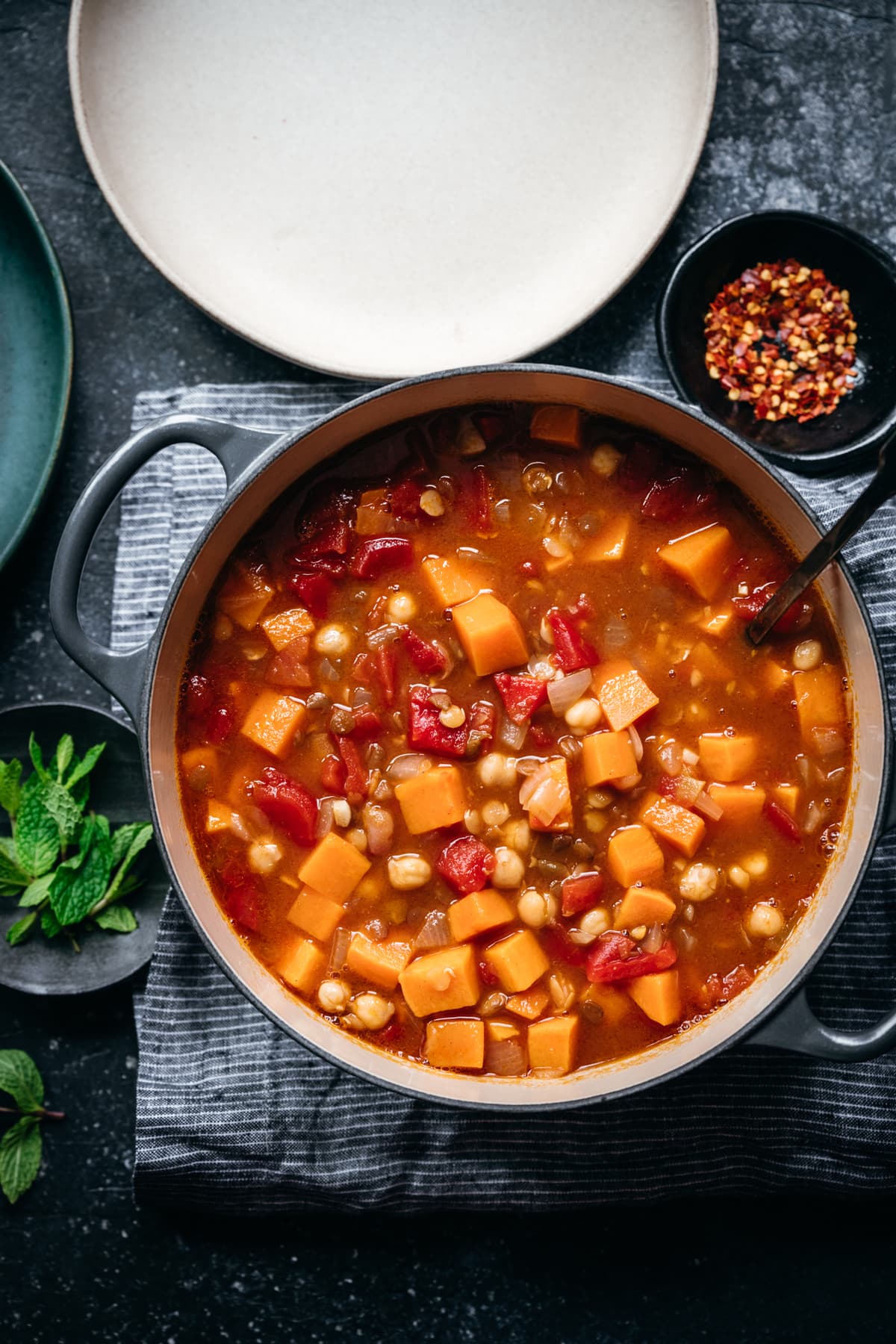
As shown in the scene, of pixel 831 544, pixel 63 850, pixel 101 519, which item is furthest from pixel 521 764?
pixel 63 850

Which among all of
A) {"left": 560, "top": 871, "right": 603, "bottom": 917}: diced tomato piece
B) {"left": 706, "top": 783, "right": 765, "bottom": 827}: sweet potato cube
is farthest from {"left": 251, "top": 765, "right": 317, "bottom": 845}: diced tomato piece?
{"left": 706, "top": 783, "right": 765, "bottom": 827}: sweet potato cube

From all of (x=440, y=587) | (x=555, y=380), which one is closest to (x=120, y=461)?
(x=440, y=587)

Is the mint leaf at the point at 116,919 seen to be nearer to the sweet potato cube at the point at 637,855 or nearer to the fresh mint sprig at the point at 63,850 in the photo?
the fresh mint sprig at the point at 63,850

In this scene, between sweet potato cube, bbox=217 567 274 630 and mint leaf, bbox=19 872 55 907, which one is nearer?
sweet potato cube, bbox=217 567 274 630

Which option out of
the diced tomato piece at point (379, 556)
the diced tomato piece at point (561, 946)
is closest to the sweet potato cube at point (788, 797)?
the diced tomato piece at point (561, 946)

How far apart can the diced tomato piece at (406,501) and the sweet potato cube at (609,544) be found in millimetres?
452

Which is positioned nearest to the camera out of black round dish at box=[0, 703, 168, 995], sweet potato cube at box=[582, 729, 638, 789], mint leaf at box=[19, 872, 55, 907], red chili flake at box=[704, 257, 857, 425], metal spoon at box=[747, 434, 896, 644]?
metal spoon at box=[747, 434, 896, 644]

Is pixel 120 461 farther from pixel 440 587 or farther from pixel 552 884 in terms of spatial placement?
pixel 552 884

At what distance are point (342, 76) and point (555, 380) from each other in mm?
1316

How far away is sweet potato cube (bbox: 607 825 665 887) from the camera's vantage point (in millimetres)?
2887

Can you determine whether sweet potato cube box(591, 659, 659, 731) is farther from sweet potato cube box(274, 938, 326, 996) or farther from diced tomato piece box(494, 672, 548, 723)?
sweet potato cube box(274, 938, 326, 996)

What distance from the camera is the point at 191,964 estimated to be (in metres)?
3.19

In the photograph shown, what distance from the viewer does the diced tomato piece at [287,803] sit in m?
2.94

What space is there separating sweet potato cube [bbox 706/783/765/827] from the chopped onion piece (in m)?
0.43
